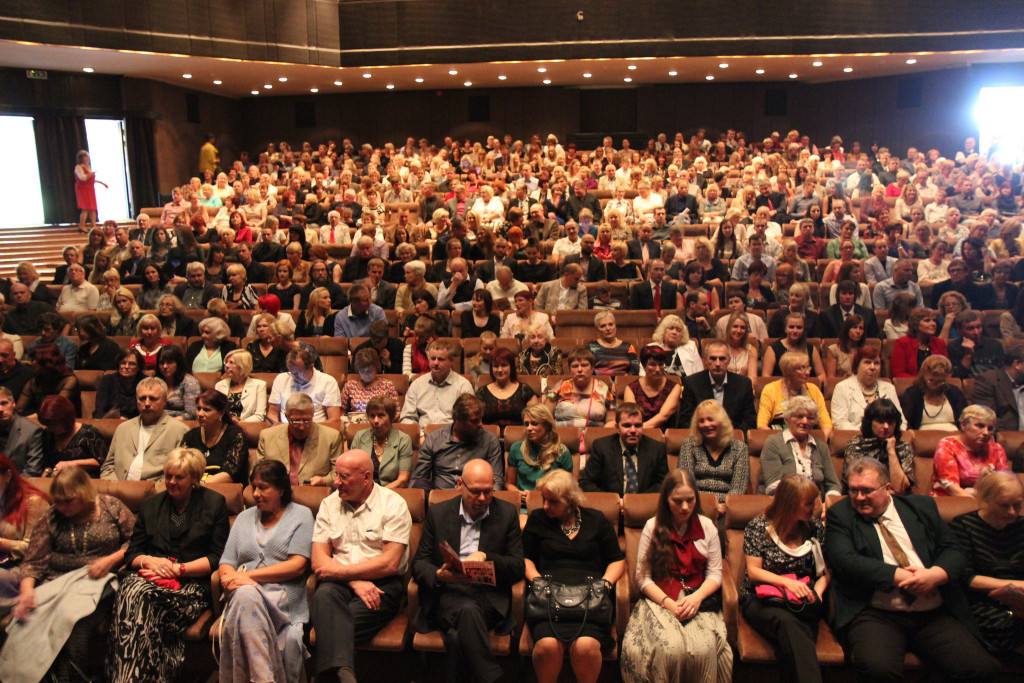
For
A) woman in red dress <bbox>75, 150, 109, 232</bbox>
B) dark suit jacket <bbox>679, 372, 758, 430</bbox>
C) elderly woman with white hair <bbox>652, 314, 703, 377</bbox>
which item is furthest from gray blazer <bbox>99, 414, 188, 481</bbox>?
woman in red dress <bbox>75, 150, 109, 232</bbox>

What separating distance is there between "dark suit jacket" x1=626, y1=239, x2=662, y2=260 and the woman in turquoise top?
359cm

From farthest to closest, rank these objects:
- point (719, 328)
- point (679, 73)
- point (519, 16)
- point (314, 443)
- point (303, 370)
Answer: point (679, 73)
point (519, 16)
point (719, 328)
point (303, 370)
point (314, 443)

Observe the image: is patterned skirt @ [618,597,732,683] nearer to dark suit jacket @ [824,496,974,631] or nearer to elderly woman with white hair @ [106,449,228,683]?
dark suit jacket @ [824,496,974,631]

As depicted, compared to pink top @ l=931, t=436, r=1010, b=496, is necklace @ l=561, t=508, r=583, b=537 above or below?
below

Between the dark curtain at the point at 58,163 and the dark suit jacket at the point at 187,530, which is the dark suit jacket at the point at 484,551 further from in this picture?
the dark curtain at the point at 58,163

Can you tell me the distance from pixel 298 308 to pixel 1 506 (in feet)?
9.91

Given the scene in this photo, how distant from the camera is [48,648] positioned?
2.83 m

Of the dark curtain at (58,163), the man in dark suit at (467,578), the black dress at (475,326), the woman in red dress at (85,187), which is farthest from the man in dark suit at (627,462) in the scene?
the dark curtain at (58,163)

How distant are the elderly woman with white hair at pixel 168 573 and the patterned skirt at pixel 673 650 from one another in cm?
158

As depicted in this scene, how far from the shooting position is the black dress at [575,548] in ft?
9.62

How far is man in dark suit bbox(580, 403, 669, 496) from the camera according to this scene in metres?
3.45

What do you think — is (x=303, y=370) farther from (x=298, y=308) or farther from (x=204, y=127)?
(x=204, y=127)

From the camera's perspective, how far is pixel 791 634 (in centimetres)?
265

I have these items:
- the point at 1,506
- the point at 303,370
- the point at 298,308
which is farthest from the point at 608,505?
the point at 298,308
